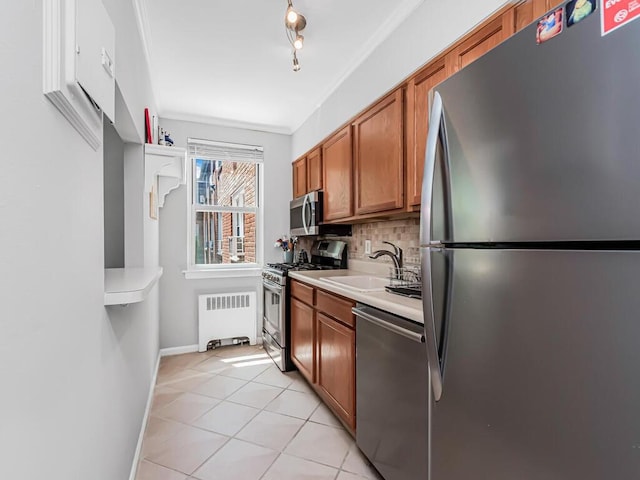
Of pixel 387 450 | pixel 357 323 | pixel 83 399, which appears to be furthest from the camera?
pixel 357 323

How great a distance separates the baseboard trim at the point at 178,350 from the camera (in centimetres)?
331

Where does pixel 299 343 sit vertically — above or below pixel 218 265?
below

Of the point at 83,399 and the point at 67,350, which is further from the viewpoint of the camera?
the point at 83,399

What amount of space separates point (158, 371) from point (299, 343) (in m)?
1.40

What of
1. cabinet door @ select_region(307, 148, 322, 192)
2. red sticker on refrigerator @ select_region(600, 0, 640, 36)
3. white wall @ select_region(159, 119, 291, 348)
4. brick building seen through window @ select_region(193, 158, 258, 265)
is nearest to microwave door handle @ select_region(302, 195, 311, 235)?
cabinet door @ select_region(307, 148, 322, 192)

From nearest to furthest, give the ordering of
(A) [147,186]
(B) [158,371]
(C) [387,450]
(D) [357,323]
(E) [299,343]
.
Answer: (C) [387,450]
(D) [357,323]
(A) [147,186]
(E) [299,343]
(B) [158,371]

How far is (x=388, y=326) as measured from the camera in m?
1.41

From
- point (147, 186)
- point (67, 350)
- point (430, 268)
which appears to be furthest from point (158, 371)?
point (430, 268)

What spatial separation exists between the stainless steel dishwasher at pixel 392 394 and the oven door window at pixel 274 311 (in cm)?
134

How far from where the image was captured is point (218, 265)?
12.0ft

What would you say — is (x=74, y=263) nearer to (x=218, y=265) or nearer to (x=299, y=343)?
(x=299, y=343)

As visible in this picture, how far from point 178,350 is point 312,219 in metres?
2.05

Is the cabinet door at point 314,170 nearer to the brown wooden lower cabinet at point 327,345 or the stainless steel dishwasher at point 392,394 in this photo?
the brown wooden lower cabinet at point 327,345

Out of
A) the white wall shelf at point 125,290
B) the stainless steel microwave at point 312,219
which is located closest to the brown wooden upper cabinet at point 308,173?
the stainless steel microwave at point 312,219
